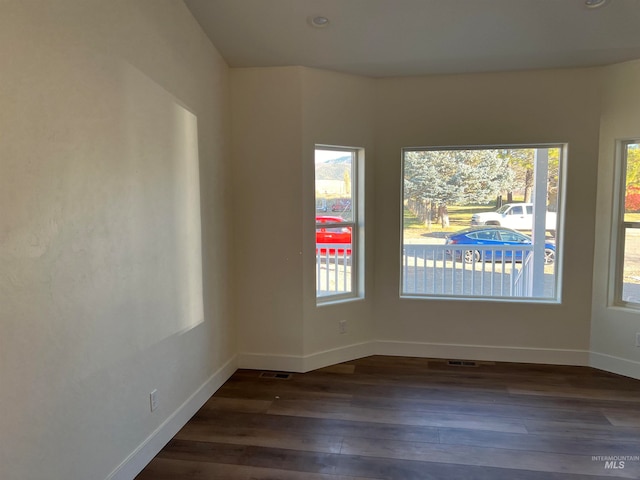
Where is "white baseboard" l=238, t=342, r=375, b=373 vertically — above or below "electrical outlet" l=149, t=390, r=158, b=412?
below

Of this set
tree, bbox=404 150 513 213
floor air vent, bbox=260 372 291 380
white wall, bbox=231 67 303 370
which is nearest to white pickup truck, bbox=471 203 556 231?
tree, bbox=404 150 513 213

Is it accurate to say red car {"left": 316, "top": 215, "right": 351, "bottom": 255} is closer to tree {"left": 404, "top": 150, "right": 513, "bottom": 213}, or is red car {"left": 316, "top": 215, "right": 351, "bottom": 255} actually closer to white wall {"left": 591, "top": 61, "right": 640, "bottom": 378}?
tree {"left": 404, "top": 150, "right": 513, "bottom": 213}

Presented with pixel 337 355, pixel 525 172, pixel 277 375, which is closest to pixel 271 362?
pixel 277 375

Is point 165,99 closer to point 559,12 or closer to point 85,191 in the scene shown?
point 85,191

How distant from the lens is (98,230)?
5.71 ft

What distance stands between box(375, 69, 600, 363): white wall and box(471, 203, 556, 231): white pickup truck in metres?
0.31

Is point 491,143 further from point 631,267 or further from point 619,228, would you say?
point 631,267

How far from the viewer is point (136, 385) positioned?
79.7 inches

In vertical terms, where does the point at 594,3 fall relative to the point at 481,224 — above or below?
above

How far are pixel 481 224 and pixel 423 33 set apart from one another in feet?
5.71

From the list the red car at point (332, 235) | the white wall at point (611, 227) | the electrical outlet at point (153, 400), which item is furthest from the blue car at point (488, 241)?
the electrical outlet at point (153, 400)

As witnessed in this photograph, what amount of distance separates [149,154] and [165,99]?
379mm

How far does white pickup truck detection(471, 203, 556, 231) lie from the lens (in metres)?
3.50

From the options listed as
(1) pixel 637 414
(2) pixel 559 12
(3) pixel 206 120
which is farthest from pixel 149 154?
(1) pixel 637 414
